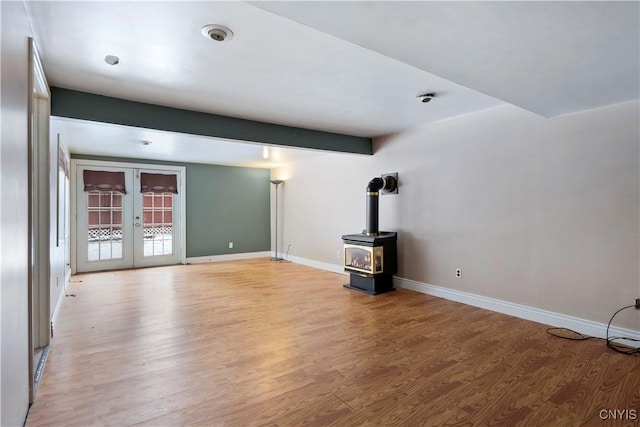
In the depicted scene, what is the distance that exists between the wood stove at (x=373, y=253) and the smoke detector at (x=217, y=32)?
328 cm

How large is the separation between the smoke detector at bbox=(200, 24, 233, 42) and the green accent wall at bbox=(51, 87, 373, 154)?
5.83 feet

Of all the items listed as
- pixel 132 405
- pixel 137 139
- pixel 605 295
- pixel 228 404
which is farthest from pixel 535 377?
pixel 137 139

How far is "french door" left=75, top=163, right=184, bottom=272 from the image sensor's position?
653cm

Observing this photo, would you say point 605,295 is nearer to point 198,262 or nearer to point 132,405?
point 132,405

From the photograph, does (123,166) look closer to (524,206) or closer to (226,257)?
(226,257)

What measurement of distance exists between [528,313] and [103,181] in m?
7.45

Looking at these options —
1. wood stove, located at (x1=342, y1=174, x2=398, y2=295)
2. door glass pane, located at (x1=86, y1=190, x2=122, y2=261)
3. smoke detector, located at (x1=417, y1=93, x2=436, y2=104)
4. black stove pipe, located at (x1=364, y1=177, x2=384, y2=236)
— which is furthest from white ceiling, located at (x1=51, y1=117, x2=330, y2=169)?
smoke detector, located at (x1=417, y1=93, x2=436, y2=104)

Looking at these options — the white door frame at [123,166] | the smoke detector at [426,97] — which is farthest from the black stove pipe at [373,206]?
the white door frame at [123,166]

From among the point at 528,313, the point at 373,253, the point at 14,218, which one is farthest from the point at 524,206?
the point at 14,218

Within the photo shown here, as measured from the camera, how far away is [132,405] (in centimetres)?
209

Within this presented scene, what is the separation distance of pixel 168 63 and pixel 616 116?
3958 millimetres

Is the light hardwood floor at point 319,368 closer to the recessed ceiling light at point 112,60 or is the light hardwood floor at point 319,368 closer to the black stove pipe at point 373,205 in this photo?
the black stove pipe at point 373,205

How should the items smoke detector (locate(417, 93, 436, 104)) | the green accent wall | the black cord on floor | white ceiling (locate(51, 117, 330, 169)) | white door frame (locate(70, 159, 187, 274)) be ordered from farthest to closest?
white door frame (locate(70, 159, 187, 274)) → white ceiling (locate(51, 117, 330, 169)) → smoke detector (locate(417, 93, 436, 104)) → the green accent wall → the black cord on floor

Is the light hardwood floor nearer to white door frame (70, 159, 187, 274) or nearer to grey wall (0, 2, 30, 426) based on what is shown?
grey wall (0, 2, 30, 426)
